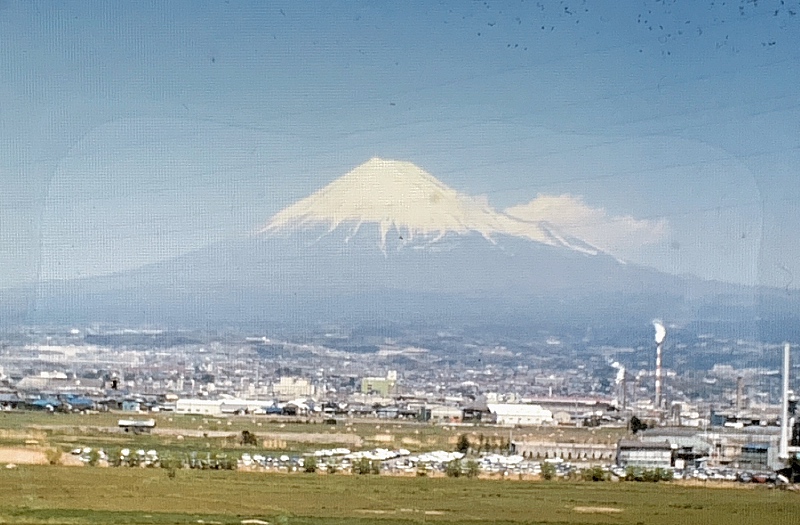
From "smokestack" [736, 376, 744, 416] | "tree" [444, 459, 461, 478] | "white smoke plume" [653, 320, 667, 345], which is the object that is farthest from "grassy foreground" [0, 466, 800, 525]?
"white smoke plume" [653, 320, 667, 345]

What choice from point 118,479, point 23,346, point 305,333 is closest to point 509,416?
point 305,333

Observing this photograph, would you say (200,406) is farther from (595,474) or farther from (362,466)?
(595,474)

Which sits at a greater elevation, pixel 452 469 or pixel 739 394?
pixel 739 394

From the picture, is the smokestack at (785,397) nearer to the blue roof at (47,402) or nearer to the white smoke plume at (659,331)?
the white smoke plume at (659,331)

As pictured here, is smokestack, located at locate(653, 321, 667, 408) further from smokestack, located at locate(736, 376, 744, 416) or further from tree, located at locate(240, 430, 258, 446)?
tree, located at locate(240, 430, 258, 446)

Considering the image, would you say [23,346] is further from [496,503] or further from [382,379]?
[496,503]

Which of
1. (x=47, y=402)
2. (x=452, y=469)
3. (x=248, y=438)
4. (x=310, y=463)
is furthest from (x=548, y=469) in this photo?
(x=47, y=402)
